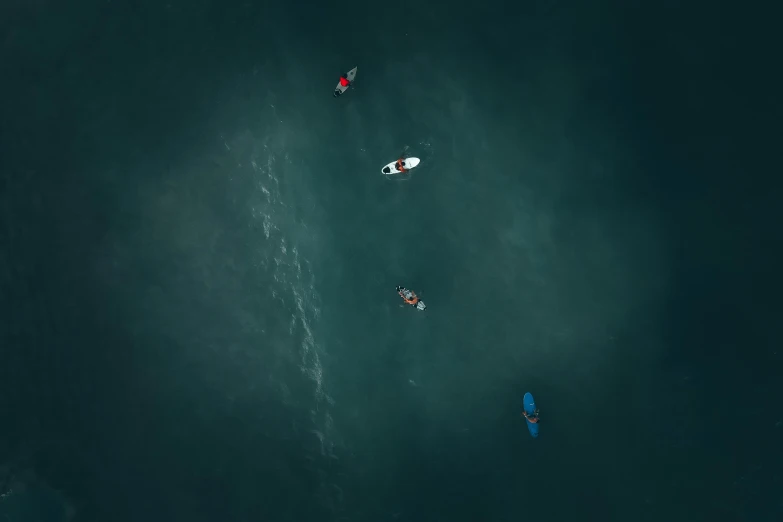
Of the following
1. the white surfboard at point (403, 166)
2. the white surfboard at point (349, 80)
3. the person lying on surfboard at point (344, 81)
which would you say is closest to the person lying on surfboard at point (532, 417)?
the white surfboard at point (403, 166)

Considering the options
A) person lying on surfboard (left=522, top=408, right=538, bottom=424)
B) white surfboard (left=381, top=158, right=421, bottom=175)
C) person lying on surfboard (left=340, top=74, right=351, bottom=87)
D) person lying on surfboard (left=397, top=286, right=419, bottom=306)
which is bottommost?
person lying on surfboard (left=522, top=408, right=538, bottom=424)

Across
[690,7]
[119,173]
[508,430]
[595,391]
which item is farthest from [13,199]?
[690,7]

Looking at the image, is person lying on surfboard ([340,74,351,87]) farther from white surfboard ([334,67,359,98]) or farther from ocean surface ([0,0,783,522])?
ocean surface ([0,0,783,522])

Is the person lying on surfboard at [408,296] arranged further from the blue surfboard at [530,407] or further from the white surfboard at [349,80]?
the white surfboard at [349,80]

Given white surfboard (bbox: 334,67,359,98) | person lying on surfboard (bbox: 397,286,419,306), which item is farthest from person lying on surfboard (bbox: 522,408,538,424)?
white surfboard (bbox: 334,67,359,98)

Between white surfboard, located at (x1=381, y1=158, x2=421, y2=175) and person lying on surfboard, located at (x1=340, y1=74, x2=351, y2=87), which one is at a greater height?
person lying on surfboard, located at (x1=340, y1=74, x2=351, y2=87)
